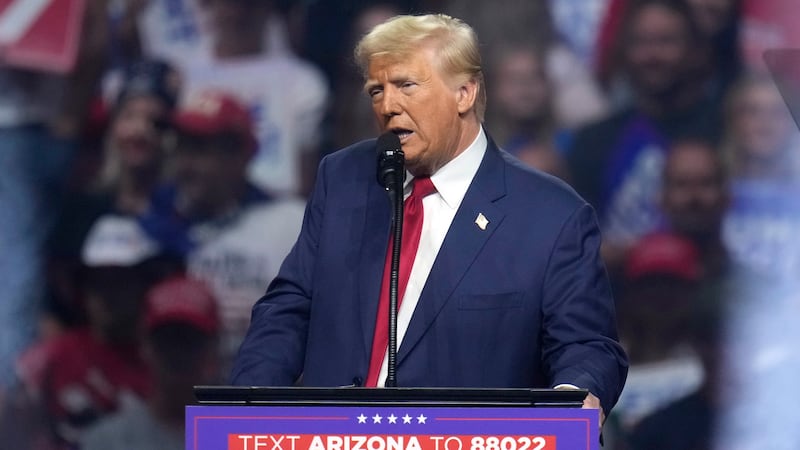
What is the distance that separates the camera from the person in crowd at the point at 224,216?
16.5 ft

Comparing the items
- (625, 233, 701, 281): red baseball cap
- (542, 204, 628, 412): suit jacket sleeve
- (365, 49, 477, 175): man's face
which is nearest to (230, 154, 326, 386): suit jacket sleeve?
(365, 49, 477, 175): man's face

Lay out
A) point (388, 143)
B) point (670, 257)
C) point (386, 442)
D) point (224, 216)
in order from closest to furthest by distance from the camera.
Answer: point (386, 442), point (388, 143), point (670, 257), point (224, 216)

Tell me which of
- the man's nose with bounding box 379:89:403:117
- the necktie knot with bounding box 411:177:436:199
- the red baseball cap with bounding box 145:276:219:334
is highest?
the man's nose with bounding box 379:89:403:117

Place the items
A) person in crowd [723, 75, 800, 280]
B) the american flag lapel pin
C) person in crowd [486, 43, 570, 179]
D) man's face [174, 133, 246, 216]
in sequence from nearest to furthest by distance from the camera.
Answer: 1. the american flag lapel pin
2. person in crowd [723, 75, 800, 280]
3. person in crowd [486, 43, 570, 179]
4. man's face [174, 133, 246, 216]

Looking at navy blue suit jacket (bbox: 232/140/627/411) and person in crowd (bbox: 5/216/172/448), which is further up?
navy blue suit jacket (bbox: 232/140/627/411)

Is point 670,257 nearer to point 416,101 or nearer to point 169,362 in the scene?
point 169,362

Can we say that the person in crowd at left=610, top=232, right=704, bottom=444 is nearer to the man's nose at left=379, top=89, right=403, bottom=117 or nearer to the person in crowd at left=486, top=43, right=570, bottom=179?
the person in crowd at left=486, top=43, right=570, bottom=179

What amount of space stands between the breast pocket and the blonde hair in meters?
0.46

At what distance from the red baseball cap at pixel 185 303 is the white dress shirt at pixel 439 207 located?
211 cm

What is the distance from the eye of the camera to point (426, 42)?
114 inches

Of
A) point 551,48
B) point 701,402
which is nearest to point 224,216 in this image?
point 551,48

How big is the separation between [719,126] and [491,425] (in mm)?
2828

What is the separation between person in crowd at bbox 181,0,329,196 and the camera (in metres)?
5.02

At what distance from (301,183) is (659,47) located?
1.32m
